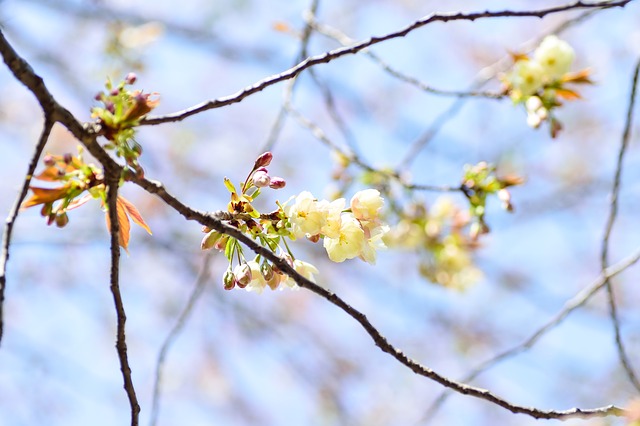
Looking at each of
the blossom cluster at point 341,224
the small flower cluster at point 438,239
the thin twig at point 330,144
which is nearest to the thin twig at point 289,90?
the thin twig at point 330,144

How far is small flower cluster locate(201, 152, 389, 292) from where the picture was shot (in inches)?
47.8

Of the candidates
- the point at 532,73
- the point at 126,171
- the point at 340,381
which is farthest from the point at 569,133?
the point at 126,171

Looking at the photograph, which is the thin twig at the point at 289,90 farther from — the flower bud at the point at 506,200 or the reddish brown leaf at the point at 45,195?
the reddish brown leaf at the point at 45,195

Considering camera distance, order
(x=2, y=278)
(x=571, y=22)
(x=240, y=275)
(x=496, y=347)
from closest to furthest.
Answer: (x=2, y=278) → (x=240, y=275) → (x=571, y=22) → (x=496, y=347)

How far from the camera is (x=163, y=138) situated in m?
6.07

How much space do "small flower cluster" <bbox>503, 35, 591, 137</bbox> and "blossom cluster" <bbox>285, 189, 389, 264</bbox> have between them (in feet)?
2.76

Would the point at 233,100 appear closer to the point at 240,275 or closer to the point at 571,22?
the point at 240,275

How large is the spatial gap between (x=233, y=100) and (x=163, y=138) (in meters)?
5.16

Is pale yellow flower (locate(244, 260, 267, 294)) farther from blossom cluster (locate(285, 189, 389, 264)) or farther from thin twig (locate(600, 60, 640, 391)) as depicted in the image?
thin twig (locate(600, 60, 640, 391))

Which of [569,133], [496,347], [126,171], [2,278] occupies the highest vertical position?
[569,133]

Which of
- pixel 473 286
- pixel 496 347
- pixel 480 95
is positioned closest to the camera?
pixel 480 95

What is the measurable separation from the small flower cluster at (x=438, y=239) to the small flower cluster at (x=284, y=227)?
122 centimetres

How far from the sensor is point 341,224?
1288 mm

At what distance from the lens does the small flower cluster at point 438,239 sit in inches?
100
